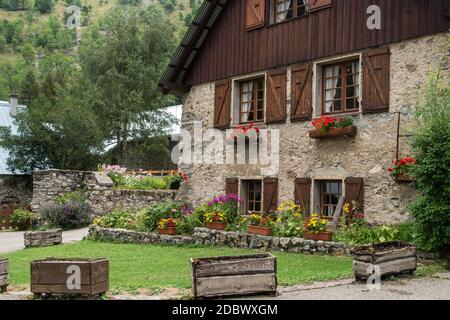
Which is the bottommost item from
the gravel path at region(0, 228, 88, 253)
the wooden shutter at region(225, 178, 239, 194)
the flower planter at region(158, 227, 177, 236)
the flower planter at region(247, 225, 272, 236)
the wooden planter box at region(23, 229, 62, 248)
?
the gravel path at region(0, 228, 88, 253)

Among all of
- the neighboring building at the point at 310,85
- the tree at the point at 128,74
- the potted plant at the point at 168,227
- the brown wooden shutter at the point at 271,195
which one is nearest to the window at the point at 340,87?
the neighboring building at the point at 310,85

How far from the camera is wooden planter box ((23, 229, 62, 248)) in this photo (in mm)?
14375

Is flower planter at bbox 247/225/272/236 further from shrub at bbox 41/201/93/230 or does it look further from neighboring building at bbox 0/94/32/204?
neighboring building at bbox 0/94/32/204

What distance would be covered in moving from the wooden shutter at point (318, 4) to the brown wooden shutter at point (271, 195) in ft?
15.3

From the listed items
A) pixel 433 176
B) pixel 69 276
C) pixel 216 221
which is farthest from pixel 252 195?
pixel 69 276

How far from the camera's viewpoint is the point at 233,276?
6.88m

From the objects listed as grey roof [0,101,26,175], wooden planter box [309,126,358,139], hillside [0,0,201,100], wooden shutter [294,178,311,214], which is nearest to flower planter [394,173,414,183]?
wooden planter box [309,126,358,139]

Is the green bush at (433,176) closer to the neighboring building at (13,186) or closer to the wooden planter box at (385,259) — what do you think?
the wooden planter box at (385,259)

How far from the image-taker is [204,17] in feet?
51.5

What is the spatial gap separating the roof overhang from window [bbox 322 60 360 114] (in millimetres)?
4429

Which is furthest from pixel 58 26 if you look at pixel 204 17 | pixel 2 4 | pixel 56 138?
pixel 204 17

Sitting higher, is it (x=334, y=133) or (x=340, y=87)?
(x=340, y=87)

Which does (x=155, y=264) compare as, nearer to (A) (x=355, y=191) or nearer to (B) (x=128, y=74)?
(A) (x=355, y=191)

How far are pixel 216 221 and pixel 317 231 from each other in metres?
3.18
